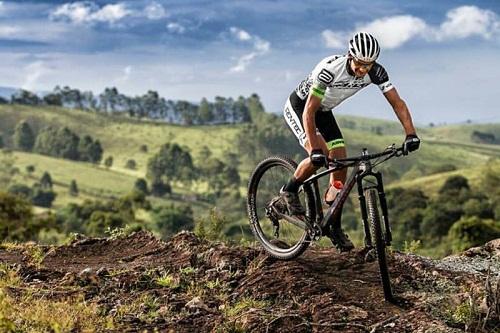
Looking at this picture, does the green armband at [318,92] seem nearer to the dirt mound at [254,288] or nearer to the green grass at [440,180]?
the dirt mound at [254,288]

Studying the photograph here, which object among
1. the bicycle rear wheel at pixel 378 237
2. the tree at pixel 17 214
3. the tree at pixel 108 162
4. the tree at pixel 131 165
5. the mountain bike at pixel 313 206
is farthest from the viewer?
the tree at pixel 131 165

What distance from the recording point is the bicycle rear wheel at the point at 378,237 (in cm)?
817

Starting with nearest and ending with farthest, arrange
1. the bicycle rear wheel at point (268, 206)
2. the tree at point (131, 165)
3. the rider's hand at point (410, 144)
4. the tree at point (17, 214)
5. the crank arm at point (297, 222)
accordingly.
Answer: the rider's hand at point (410, 144) < the crank arm at point (297, 222) < the bicycle rear wheel at point (268, 206) < the tree at point (17, 214) < the tree at point (131, 165)

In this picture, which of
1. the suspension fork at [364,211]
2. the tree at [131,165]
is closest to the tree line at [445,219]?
the suspension fork at [364,211]

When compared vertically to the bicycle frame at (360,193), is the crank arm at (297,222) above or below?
below

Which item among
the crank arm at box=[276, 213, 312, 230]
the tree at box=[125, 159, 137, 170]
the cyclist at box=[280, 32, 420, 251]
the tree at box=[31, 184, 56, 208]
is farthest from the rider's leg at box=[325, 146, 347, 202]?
the tree at box=[125, 159, 137, 170]

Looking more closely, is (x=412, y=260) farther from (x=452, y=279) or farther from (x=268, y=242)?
(x=268, y=242)

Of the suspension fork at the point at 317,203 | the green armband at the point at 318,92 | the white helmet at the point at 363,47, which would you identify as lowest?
the suspension fork at the point at 317,203

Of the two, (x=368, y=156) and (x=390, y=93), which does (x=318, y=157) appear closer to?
(x=368, y=156)

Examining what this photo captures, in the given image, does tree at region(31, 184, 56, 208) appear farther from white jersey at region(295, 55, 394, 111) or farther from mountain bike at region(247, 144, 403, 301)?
white jersey at region(295, 55, 394, 111)

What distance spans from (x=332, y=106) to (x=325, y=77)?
2.31ft

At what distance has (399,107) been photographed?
8.89 meters

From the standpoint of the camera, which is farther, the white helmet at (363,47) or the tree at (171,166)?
the tree at (171,166)

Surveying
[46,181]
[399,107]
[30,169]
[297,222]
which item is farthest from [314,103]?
[30,169]
